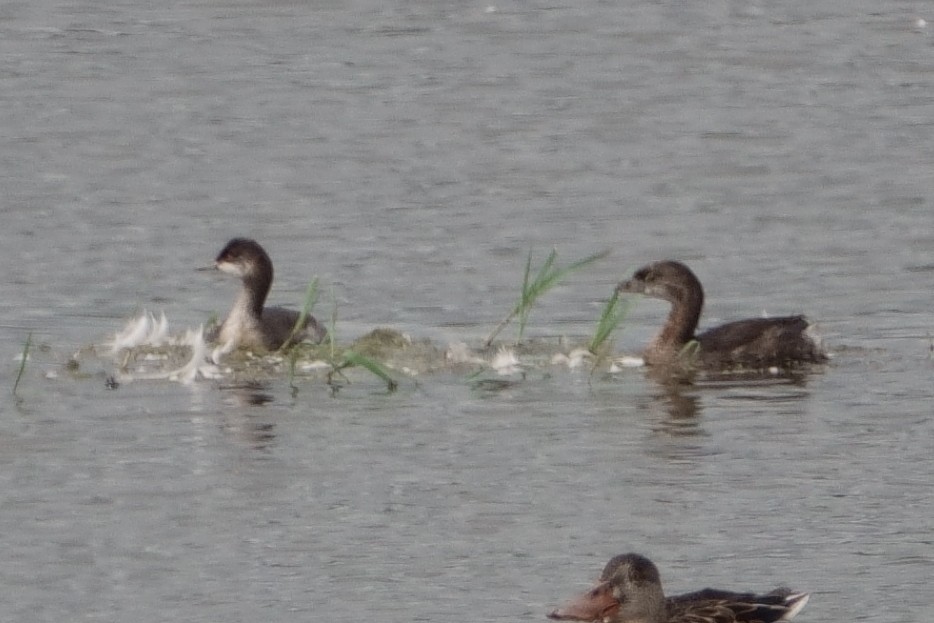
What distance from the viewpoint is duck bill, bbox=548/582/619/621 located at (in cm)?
859

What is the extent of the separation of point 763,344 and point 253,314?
277 centimetres

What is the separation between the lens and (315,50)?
26594mm

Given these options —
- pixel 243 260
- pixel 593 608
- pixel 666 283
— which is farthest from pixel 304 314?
pixel 593 608

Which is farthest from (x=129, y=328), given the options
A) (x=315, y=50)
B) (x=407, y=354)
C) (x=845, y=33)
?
(x=845, y=33)

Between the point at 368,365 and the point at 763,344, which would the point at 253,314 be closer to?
the point at 368,365

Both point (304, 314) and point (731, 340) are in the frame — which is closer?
point (304, 314)

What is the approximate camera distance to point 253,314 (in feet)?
48.1

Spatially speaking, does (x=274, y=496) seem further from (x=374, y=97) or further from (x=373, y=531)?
(x=374, y=97)

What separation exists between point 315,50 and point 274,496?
16.1 metres

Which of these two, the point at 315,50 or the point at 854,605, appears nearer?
the point at 854,605

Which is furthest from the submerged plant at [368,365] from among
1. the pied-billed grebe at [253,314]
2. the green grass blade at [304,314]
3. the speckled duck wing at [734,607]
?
the speckled duck wing at [734,607]

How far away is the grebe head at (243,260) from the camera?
49.3 feet

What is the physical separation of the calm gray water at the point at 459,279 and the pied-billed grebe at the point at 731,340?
0.29 meters

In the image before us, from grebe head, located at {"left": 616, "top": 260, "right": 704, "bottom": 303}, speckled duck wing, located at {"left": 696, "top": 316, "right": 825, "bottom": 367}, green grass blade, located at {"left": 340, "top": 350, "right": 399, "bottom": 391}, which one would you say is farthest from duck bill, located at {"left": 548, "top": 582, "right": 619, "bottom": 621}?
grebe head, located at {"left": 616, "top": 260, "right": 704, "bottom": 303}
